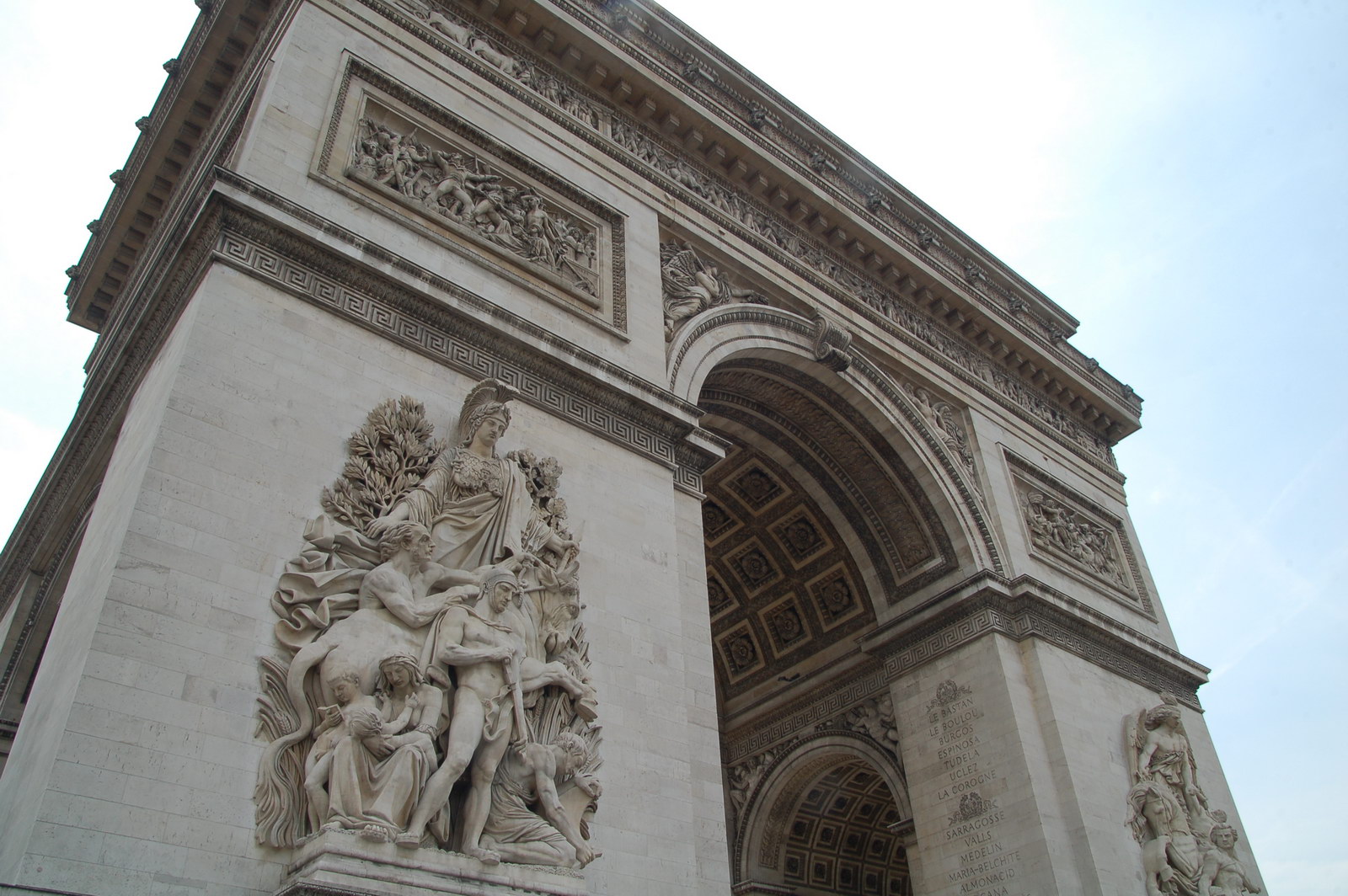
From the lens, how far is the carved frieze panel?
1514 centimetres

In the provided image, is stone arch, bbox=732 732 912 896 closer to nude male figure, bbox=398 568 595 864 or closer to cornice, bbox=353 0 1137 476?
cornice, bbox=353 0 1137 476

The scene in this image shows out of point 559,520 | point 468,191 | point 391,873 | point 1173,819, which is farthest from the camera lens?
point 1173,819

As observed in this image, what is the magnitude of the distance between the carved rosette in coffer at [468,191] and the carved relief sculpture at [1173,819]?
856 centimetres

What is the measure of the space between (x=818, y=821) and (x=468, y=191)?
1080 centimetres

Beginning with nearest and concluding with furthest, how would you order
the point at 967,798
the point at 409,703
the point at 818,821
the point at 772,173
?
1. the point at 409,703
2. the point at 967,798
3. the point at 772,173
4. the point at 818,821

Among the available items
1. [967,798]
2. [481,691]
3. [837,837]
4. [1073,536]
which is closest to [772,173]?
[1073,536]

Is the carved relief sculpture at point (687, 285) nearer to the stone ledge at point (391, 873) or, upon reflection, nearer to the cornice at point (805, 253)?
the cornice at point (805, 253)

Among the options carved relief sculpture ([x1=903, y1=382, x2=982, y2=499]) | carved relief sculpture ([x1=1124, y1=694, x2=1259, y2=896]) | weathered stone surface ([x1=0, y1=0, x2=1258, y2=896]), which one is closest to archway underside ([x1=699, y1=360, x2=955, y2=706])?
weathered stone surface ([x1=0, y1=0, x2=1258, y2=896])

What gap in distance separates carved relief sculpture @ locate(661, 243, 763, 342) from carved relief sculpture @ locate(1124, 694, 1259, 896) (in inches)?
299

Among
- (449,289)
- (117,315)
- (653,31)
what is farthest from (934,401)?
(117,315)

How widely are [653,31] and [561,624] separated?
27.8 ft

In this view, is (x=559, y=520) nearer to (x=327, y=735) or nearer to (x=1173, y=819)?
(x=327, y=735)

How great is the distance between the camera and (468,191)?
9.97 meters

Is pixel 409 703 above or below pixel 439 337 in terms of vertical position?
below
